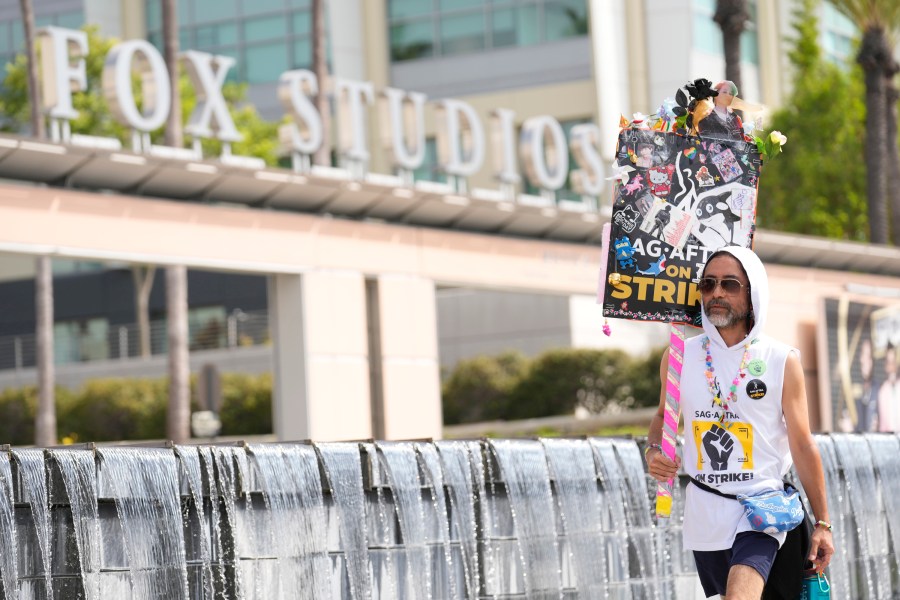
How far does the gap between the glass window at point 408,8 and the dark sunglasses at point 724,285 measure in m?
45.1

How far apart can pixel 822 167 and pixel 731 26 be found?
16.7m

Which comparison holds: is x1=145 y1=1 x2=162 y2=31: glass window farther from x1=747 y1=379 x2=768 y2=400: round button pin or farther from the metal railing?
x1=747 y1=379 x2=768 y2=400: round button pin

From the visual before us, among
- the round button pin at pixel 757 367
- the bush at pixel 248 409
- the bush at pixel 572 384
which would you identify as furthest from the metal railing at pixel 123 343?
the round button pin at pixel 757 367

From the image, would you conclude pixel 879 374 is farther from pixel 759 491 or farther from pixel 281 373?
pixel 759 491

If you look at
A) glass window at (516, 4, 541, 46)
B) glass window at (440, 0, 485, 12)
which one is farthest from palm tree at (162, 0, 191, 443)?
glass window at (440, 0, 485, 12)

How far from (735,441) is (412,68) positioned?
150 ft

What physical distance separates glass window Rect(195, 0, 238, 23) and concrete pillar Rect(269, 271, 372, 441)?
117 feet

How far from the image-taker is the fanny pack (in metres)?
6.48

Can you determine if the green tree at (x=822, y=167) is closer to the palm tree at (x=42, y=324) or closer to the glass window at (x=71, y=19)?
the palm tree at (x=42, y=324)

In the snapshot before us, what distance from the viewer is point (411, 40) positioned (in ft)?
170

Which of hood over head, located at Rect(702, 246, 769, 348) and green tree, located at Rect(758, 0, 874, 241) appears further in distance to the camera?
green tree, located at Rect(758, 0, 874, 241)

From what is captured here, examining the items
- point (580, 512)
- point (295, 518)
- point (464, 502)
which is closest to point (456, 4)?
point (580, 512)

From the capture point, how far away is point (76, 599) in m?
7.58

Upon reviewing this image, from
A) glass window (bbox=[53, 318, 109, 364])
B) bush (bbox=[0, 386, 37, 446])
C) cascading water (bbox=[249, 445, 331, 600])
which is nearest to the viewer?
cascading water (bbox=[249, 445, 331, 600])
